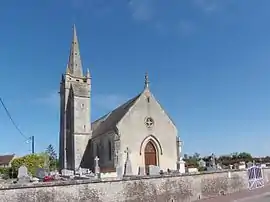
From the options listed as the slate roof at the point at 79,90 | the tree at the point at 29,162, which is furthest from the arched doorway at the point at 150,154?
Result: the tree at the point at 29,162

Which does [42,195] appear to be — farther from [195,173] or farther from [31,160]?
[31,160]

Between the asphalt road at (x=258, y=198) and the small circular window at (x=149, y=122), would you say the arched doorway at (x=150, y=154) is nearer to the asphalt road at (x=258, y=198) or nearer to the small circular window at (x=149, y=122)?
the small circular window at (x=149, y=122)

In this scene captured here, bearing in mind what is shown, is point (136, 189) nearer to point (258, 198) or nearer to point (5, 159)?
point (258, 198)

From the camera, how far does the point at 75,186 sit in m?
20.0

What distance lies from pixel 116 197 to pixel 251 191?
13198 mm

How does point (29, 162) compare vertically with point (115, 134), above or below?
below

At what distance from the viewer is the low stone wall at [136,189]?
18484 mm

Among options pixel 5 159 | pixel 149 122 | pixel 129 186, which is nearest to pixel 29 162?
pixel 149 122

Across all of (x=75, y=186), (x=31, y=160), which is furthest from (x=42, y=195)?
(x=31, y=160)

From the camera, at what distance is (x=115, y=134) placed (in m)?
36.3

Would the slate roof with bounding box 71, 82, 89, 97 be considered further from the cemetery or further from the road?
the road

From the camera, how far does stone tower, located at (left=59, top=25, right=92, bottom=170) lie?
42.0m

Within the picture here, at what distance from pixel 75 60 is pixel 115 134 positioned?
1616 centimetres

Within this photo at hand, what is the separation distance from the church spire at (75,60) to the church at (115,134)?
0.40 meters
